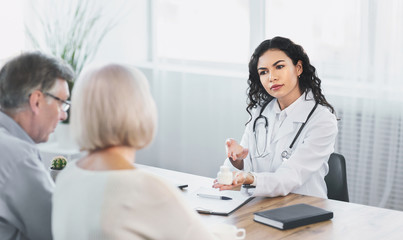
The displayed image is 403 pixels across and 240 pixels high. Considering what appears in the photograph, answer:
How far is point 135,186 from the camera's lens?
4.42 ft

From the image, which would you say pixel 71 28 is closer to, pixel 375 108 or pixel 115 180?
pixel 375 108

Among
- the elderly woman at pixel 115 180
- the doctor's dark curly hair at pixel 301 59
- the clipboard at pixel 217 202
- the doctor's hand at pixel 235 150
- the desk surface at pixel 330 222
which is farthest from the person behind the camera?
the doctor's dark curly hair at pixel 301 59

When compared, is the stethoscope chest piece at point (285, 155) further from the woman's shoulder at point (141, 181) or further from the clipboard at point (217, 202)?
the woman's shoulder at point (141, 181)

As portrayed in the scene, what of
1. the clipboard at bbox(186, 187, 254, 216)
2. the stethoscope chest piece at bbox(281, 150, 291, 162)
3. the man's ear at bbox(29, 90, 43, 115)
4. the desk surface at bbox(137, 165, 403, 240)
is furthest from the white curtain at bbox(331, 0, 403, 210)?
the man's ear at bbox(29, 90, 43, 115)

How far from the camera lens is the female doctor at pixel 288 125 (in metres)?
2.53

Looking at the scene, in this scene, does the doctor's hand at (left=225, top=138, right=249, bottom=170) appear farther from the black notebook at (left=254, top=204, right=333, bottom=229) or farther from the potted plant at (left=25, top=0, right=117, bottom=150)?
the potted plant at (left=25, top=0, right=117, bottom=150)

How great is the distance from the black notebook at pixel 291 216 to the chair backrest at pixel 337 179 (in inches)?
20.6

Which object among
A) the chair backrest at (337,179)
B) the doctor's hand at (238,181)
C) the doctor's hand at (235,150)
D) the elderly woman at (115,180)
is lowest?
the chair backrest at (337,179)

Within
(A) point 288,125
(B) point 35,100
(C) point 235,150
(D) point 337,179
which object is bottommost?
(D) point 337,179

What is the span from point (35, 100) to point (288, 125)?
1.25m

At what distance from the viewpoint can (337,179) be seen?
2.60 metres

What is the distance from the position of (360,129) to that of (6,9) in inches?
115

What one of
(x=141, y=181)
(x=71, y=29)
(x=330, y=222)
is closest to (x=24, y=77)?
(x=141, y=181)

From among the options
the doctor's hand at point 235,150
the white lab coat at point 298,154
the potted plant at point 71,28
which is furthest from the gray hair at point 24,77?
the potted plant at point 71,28
